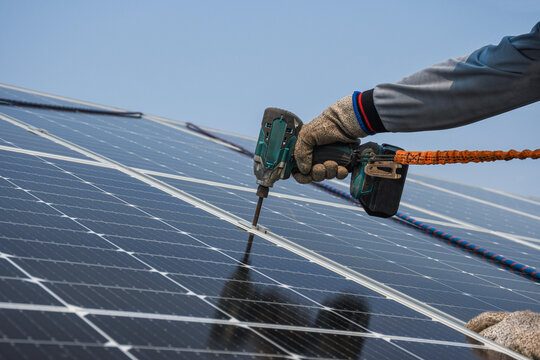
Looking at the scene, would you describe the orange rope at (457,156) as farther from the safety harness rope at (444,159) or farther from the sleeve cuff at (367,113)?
the sleeve cuff at (367,113)

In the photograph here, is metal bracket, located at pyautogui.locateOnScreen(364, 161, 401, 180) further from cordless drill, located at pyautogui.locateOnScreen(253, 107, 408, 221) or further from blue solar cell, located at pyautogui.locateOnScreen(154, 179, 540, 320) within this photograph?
blue solar cell, located at pyautogui.locateOnScreen(154, 179, 540, 320)

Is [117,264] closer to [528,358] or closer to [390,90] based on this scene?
[390,90]

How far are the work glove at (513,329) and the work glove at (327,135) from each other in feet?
5.32

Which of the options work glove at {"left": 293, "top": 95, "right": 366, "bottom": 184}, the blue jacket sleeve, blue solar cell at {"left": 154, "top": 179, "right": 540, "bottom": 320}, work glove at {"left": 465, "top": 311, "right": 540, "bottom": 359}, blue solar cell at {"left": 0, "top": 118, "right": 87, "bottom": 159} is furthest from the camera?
blue solar cell at {"left": 0, "top": 118, "right": 87, "bottom": 159}

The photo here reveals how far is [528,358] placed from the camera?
4.82 m

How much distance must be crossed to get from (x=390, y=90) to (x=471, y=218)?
8.83 meters

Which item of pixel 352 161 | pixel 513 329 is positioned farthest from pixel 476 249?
pixel 513 329

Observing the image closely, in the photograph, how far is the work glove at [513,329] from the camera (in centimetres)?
490

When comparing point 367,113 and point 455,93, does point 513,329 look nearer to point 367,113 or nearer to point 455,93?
point 455,93

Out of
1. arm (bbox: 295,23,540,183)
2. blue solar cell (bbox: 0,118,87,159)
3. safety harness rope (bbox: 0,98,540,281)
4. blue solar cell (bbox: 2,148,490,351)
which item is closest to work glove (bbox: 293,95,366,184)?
arm (bbox: 295,23,540,183)

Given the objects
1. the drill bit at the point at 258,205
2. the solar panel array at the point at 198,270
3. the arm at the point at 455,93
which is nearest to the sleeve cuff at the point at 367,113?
the arm at the point at 455,93

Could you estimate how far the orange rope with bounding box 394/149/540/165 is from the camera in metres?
4.49

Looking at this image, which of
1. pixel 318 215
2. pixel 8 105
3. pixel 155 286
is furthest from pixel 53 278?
pixel 8 105

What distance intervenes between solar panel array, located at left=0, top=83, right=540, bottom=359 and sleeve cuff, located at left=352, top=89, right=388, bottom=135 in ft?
4.16
